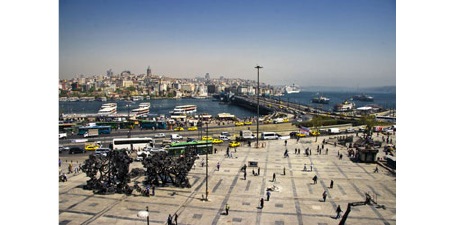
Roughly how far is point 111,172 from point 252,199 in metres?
4.66

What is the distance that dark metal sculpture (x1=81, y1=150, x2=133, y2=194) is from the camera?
1119cm

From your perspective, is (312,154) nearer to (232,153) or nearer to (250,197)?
(232,153)

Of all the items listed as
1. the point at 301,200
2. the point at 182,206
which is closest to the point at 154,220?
the point at 182,206

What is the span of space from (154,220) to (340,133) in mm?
20210

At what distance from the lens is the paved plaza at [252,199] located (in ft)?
30.1

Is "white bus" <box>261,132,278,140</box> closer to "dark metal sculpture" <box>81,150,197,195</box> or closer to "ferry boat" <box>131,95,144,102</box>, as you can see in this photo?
"dark metal sculpture" <box>81,150,197,195</box>

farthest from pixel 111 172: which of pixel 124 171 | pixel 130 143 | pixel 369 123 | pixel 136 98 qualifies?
pixel 136 98

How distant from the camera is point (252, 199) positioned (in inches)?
427

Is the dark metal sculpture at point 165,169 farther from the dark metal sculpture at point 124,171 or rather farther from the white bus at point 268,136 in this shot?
the white bus at point 268,136

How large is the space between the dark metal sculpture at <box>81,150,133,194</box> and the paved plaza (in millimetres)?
272

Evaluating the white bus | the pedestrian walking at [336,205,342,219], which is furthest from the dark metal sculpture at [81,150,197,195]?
the white bus

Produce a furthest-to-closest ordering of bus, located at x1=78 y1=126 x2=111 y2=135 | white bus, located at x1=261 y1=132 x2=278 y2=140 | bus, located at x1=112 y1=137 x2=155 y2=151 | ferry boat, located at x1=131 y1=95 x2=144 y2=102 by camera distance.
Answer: ferry boat, located at x1=131 y1=95 x2=144 y2=102 → bus, located at x1=78 y1=126 x2=111 y2=135 → white bus, located at x1=261 y1=132 x2=278 y2=140 → bus, located at x1=112 y1=137 x2=155 y2=151

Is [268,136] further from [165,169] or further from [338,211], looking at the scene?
[338,211]

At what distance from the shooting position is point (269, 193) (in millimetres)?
10852
